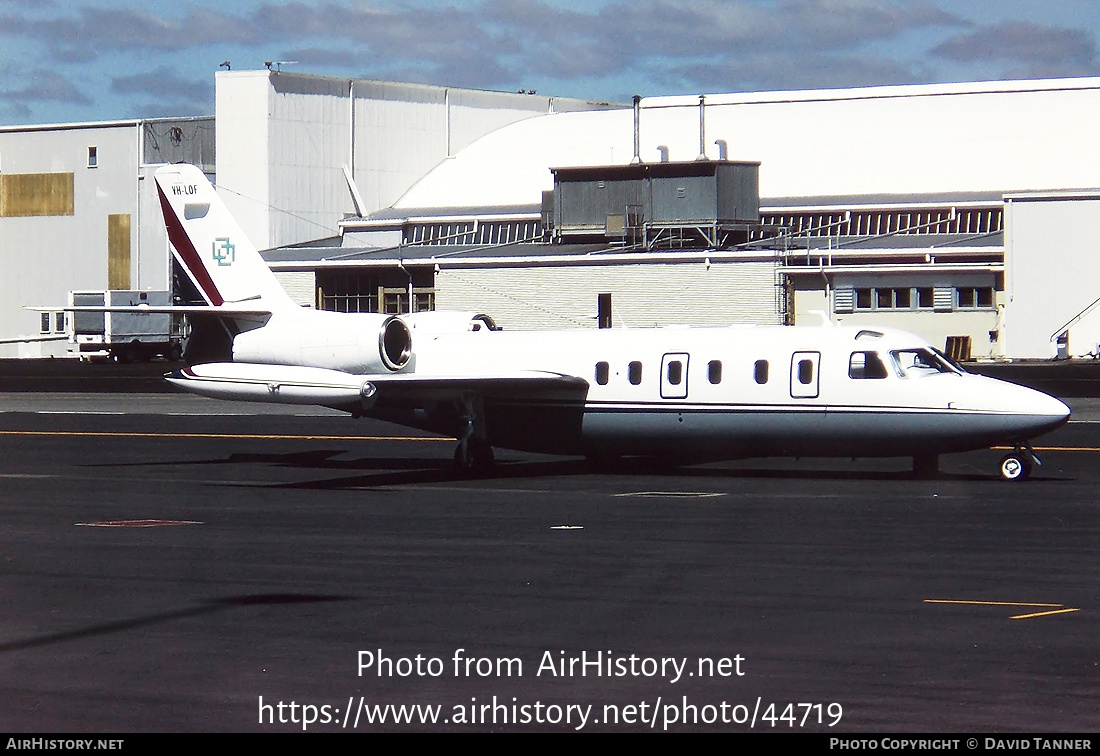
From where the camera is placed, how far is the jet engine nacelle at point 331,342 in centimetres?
3108

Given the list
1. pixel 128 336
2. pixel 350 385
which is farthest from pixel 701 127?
pixel 350 385

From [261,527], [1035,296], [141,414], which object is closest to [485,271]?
[1035,296]

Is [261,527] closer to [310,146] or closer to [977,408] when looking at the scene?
[977,408]

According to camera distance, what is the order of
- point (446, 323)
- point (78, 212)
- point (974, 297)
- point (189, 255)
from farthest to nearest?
point (78, 212), point (974, 297), point (189, 255), point (446, 323)

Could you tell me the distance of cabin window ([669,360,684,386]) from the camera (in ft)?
96.9

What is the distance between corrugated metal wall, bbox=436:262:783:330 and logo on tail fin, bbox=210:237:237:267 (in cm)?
4070

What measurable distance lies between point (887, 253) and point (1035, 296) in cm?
660

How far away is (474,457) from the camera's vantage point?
31.1 meters

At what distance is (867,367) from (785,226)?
2133 inches

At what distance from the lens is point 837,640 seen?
13.3m

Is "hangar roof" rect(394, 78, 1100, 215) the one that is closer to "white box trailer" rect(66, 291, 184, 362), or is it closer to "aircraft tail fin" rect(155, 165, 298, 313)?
"white box trailer" rect(66, 291, 184, 362)

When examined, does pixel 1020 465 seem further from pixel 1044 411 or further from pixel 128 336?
pixel 128 336
